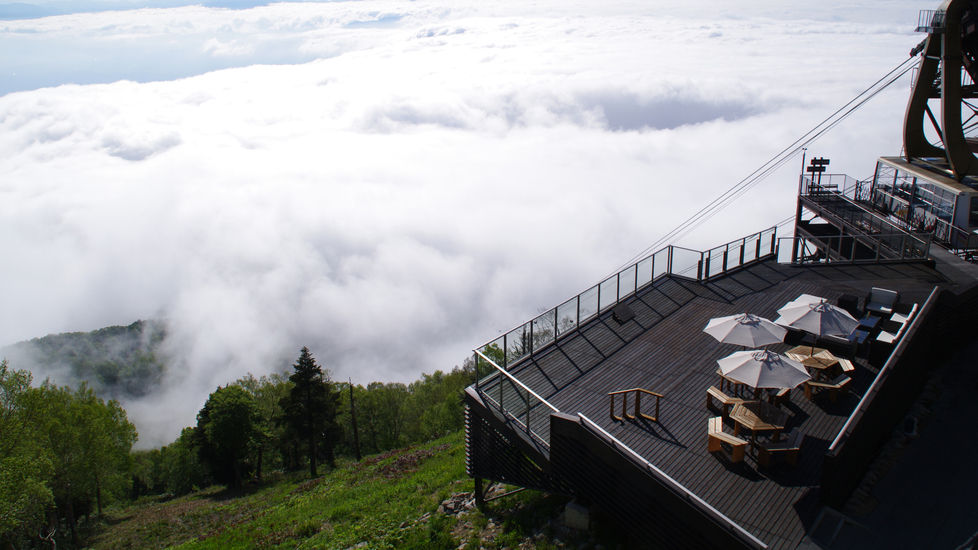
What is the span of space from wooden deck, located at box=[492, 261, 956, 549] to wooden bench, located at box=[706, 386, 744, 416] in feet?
0.69

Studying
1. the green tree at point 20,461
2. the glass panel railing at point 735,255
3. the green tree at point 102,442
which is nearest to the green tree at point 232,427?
the green tree at point 102,442

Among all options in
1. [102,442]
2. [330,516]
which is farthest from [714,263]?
[102,442]

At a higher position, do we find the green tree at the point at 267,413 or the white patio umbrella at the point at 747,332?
the white patio umbrella at the point at 747,332

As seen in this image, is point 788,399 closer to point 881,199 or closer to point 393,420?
point 881,199

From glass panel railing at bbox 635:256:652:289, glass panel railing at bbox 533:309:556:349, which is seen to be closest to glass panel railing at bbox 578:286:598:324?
glass panel railing at bbox 533:309:556:349

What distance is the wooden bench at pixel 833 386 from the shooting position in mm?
11891

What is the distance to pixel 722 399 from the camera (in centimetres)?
1129

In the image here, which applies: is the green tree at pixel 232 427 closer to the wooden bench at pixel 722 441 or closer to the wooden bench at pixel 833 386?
the wooden bench at pixel 722 441

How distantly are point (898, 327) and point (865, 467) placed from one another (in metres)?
5.57

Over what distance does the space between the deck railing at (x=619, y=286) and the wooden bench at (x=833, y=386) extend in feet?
20.9

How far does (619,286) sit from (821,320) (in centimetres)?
605

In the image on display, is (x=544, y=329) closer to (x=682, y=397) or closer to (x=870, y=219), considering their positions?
(x=682, y=397)

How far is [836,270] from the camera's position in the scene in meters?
20.3

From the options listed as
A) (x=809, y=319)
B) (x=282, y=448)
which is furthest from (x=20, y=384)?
(x=809, y=319)
